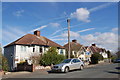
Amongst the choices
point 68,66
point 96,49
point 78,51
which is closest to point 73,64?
point 68,66

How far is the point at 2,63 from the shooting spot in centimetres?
1922

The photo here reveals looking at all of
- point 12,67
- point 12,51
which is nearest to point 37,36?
point 12,51

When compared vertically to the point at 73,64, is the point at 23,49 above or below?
above

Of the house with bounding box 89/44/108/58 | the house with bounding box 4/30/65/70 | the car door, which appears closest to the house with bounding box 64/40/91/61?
the house with bounding box 89/44/108/58

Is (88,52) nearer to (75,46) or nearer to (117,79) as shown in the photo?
(75,46)

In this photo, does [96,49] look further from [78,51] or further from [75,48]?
[75,48]

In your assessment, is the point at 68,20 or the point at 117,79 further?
the point at 68,20

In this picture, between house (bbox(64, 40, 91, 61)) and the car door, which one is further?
house (bbox(64, 40, 91, 61))

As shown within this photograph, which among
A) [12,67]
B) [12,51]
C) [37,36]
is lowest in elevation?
[12,67]

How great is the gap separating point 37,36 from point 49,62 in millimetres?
13029

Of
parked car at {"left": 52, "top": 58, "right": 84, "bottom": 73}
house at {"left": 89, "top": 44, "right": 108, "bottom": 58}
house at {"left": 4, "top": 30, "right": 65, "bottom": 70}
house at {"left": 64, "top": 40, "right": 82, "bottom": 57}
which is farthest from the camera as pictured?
house at {"left": 89, "top": 44, "right": 108, "bottom": 58}

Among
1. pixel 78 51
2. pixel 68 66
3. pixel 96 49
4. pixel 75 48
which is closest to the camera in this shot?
pixel 68 66

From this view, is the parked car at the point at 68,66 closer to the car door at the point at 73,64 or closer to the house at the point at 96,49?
the car door at the point at 73,64

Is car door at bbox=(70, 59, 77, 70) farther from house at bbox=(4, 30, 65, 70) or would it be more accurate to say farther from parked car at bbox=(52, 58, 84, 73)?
house at bbox=(4, 30, 65, 70)
